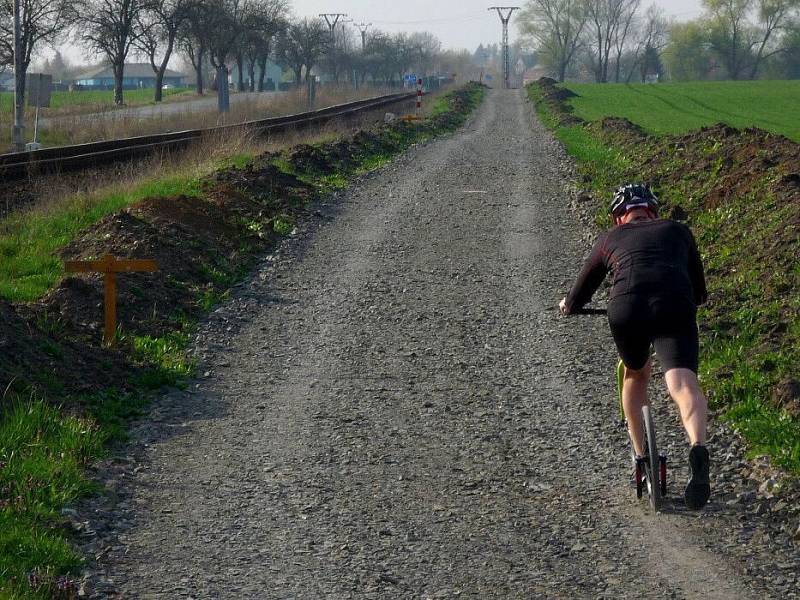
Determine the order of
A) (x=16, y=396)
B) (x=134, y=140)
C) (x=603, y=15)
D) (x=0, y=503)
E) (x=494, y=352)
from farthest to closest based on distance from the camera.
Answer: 1. (x=603, y=15)
2. (x=134, y=140)
3. (x=494, y=352)
4. (x=16, y=396)
5. (x=0, y=503)

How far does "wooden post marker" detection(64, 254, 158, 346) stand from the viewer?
9.04 metres

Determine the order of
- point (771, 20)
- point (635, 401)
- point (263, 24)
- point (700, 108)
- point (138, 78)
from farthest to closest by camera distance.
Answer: point (138, 78), point (771, 20), point (263, 24), point (700, 108), point (635, 401)

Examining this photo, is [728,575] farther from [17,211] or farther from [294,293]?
[17,211]

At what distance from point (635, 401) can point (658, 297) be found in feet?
2.74

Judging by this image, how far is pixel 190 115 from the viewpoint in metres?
46.4

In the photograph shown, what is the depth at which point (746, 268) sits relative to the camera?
37.3ft

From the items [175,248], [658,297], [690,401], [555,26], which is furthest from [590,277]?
[555,26]

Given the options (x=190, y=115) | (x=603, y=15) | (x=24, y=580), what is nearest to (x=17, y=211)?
(x=24, y=580)

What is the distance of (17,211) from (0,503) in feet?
39.6

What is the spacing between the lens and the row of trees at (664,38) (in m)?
141

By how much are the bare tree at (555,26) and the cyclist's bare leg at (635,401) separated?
159 meters

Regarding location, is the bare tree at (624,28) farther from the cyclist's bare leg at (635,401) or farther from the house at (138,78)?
the cyclist's bare leg at (635,401)

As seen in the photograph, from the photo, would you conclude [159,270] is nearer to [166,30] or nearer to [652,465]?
[652,465]

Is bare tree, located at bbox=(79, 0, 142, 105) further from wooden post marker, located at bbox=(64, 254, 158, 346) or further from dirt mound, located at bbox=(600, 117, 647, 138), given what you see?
wooden post marker, located at bbox=(64, 254, 158, 346)
